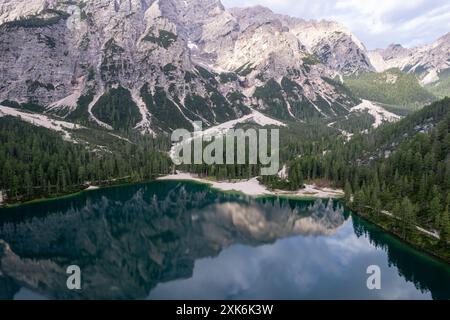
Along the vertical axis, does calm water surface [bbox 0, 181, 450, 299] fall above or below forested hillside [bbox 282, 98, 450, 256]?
below

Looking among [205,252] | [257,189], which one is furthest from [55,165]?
[205,252]

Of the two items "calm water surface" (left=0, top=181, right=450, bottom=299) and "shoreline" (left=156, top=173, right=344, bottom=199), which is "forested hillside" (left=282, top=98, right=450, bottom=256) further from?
"calm water surface" (left=0, top=181, right=450, bottom=299)

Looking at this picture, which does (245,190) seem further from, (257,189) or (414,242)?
(414,242)

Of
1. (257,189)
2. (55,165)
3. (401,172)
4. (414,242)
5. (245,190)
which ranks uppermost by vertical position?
(55,165)

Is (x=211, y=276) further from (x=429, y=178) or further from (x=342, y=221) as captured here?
(x=429, y=178)

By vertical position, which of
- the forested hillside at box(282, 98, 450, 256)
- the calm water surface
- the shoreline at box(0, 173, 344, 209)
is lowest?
the calm water surface

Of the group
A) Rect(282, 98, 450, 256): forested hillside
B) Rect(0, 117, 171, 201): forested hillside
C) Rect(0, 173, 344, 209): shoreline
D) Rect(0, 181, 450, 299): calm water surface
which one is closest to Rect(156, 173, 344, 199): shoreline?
Rect(0, 173, 344, 209): shoreline

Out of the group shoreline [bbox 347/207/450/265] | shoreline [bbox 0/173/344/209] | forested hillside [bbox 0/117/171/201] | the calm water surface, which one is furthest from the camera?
shoreline [bbox 0/173/344/209]

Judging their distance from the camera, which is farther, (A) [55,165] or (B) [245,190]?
(B) [245,190]
